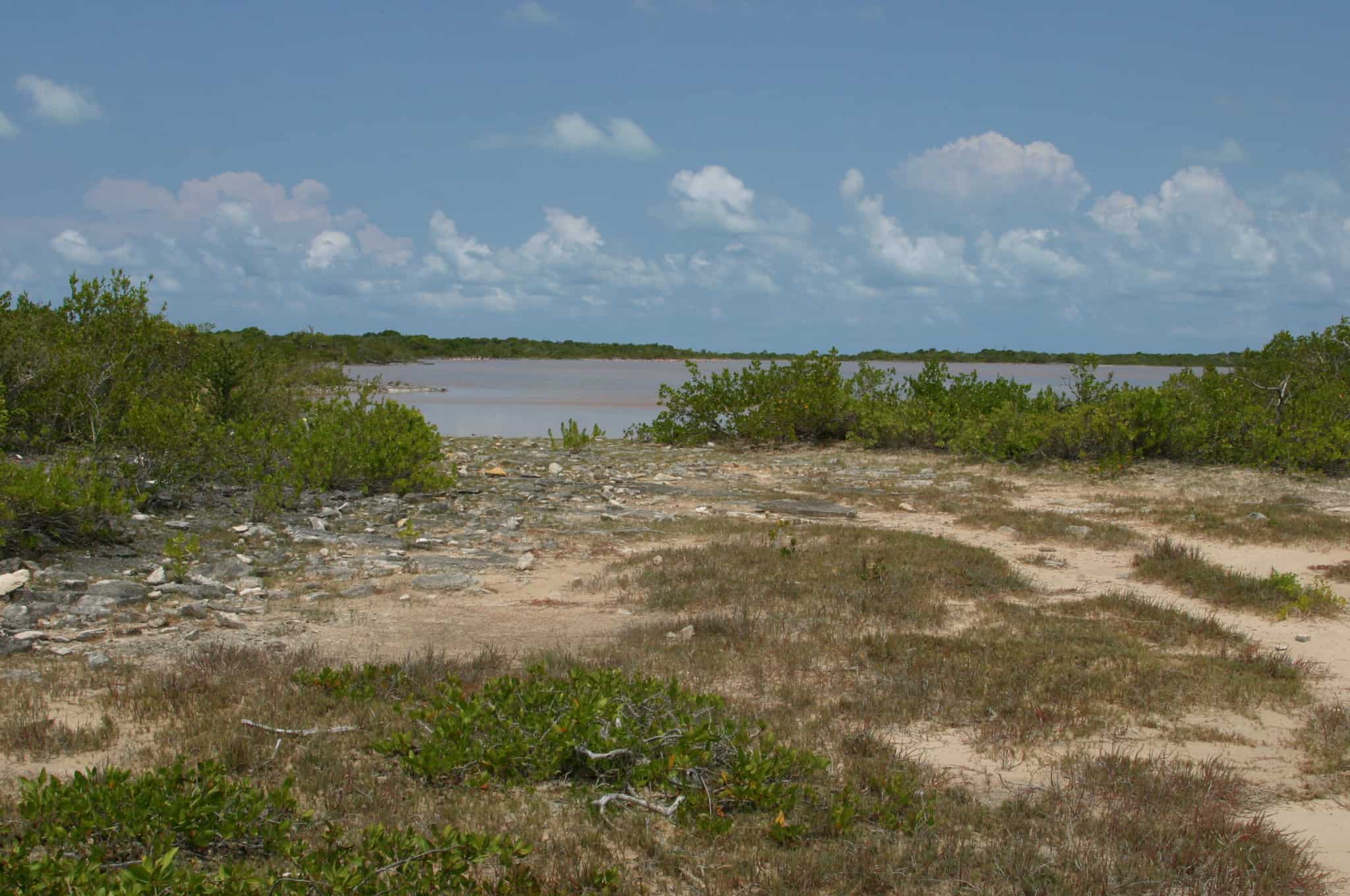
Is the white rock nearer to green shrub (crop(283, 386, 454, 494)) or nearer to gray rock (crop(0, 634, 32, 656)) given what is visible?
gray rock (crop(0, 634, 32, 656))

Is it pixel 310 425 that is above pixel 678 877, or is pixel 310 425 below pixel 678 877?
above

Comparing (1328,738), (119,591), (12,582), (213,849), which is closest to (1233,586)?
(1328,738)

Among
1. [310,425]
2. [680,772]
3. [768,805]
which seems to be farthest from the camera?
[310,425]

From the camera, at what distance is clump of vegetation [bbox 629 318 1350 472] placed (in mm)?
16234

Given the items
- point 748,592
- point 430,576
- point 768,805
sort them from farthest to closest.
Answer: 1. point 430,576
2. point 748,592
3. point 768,805

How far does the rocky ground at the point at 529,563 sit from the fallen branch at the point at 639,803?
1.46m

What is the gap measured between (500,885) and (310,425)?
11.3 metres

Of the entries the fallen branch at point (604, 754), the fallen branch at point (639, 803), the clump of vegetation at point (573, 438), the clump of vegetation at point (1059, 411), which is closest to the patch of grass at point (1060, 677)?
the fallen branch at point (604, 754)

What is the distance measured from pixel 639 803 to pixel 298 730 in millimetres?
1781

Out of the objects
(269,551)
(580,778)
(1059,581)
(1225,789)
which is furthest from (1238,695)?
(269,551)

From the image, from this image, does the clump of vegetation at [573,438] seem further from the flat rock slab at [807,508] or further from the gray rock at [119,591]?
the gray rock at [119,591]

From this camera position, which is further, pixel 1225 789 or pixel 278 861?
pixel 1225 789

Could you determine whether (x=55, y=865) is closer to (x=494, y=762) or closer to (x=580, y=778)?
(x=494, y=762)

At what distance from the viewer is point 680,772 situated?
4.27m
